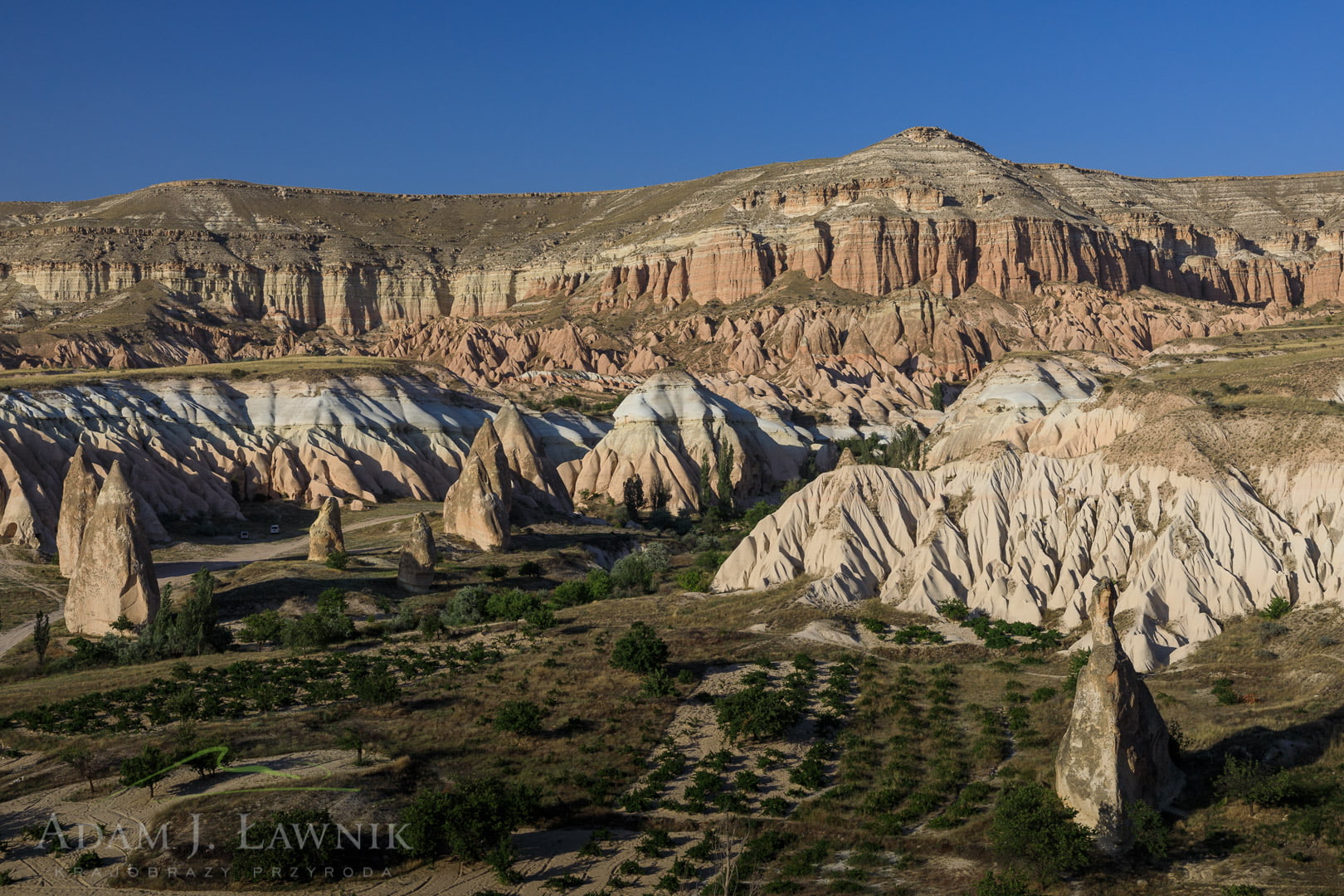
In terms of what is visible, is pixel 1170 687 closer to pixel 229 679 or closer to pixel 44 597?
pixel 229 679

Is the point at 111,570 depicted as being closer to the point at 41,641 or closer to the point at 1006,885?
the point at 41,641

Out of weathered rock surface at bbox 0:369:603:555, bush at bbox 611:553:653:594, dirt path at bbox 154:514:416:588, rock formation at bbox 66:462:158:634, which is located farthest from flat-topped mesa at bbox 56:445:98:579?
bush at bbox 611:553:653:594

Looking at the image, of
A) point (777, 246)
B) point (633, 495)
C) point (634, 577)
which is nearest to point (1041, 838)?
point (634, 577)

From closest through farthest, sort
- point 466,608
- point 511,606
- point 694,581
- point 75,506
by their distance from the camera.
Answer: point 466,608 → point 511,606 → point 694,581 → point 75,506

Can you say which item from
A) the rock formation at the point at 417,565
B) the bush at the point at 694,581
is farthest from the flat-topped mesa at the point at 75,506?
the bush at the point at 694,581

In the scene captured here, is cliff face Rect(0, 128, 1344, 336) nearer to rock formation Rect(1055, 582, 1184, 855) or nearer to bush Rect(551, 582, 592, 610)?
bush Rect(551, 582, 592, 610)

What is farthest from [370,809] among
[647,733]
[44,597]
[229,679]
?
[44,597]

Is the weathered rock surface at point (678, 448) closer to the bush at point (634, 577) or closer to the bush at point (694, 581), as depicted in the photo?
the bush at point (634, 577)
